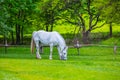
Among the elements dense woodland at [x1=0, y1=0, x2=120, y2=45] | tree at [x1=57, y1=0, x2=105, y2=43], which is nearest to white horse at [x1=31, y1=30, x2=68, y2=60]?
dense woodland at [x1=0, y1=0, x2=120, y2=45]

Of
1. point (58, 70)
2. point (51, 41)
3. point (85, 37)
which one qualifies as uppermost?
point (51, 41)

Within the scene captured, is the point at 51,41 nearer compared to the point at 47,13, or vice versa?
the point at 51,41

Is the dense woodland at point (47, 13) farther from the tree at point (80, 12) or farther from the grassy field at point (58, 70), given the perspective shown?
the grassy field at point (58, 70)

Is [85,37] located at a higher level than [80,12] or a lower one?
lower

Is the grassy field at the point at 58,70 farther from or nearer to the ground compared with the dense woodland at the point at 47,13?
nearer to the ground

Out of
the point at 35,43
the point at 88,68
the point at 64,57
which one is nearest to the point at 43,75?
the point at 88,68

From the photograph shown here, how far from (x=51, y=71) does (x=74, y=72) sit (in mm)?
1599

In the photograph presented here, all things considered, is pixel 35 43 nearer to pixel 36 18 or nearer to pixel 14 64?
pixel 14 64

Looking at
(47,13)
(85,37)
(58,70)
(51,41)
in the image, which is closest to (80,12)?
(85,37)

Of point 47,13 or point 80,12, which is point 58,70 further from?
point 80,12

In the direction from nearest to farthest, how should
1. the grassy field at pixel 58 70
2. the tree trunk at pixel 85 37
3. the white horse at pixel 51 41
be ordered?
the grassy field at pixel 58 70, the white horse at pixel 51 41, the tree trunk at pixel 85 37

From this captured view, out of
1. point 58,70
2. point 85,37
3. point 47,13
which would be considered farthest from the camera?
point 85,37

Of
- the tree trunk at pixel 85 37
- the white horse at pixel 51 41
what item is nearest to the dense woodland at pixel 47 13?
the tree trunk at pixel 85 37

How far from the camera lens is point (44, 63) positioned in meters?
29.2
